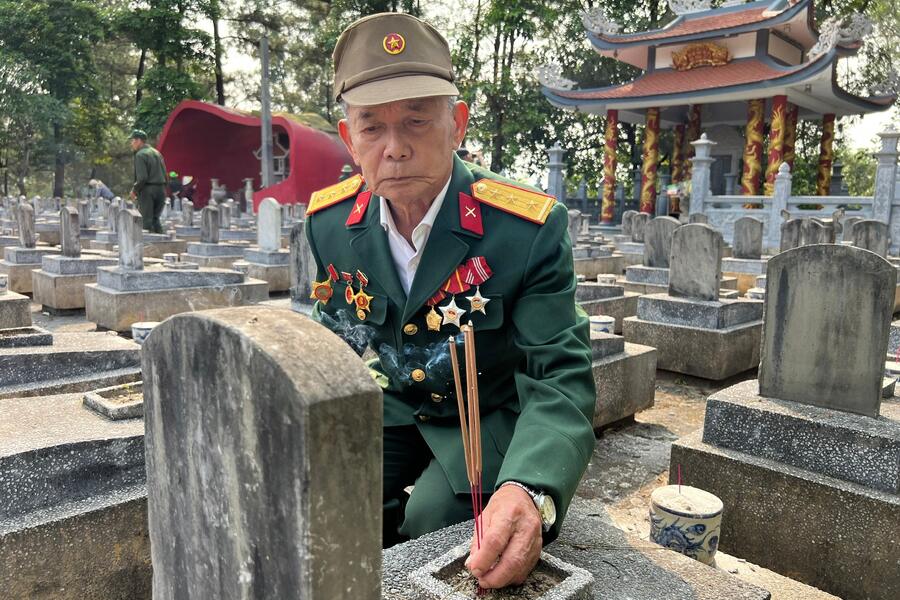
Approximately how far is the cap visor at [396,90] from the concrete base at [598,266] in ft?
26.8

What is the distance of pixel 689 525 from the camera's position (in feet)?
7.22

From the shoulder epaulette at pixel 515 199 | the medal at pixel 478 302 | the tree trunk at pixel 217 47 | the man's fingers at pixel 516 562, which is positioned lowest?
the man's fingers at pixel 516 562

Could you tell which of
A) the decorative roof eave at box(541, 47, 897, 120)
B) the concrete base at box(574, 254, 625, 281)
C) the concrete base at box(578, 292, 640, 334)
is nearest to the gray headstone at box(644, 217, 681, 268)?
the concrete base at box(578, 292, 640, 334)

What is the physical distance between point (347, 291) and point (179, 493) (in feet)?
2.98

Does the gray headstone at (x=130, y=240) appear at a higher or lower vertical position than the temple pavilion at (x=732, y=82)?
lower

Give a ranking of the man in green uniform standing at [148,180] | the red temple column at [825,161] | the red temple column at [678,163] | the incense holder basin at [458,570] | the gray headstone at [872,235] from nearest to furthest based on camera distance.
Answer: the incense holder basin at [458,570]
the gray headstone at [872,235]
the man in green uniform standing at [148,180]
the red temple column at [825,161]
the red temple column at [678,163]

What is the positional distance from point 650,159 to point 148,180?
1382 cm

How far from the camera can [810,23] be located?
18.3 metres

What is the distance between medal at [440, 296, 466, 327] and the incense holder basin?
0.58 m

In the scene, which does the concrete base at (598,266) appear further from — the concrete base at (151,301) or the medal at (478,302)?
the medal at (478,302)

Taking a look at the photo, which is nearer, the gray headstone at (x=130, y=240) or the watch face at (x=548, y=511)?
the watch face at (x=548, y=511)

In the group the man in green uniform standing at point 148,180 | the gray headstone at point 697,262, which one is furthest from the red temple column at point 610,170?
the gray headstone at point 697,262

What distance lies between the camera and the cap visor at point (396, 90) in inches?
62.3

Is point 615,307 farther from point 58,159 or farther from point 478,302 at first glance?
point 58,159
